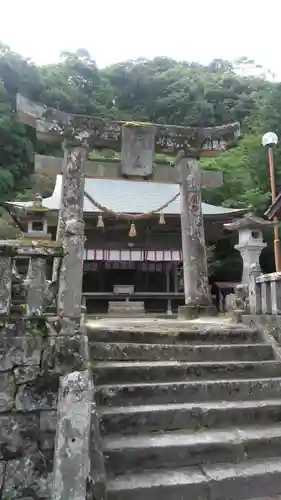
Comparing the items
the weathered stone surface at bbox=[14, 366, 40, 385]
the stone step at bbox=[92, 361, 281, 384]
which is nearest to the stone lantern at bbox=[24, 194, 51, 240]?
the stone step at bbox=[92, 361, 281, 384]

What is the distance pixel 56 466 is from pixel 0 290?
2.01 m

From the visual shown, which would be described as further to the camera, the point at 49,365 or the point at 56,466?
the point at 49,365

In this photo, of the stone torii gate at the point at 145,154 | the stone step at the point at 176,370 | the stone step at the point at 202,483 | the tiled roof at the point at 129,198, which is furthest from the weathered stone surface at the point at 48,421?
the tiled roof at the point at 129,198

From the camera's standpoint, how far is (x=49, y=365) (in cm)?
416

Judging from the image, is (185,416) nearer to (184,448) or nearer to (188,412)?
(188,412)

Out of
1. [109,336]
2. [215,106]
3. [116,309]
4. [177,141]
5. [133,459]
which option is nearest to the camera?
[133,459]

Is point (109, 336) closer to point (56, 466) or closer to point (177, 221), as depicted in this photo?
point (56, 466)

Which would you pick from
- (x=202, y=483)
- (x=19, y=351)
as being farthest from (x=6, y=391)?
(x=202, y=483)

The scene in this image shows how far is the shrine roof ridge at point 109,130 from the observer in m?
7.40

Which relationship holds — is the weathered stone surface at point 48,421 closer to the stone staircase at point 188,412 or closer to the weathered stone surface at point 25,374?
the weathered stone surface at point 25,374

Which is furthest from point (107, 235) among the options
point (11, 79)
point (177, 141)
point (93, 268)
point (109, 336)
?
point (11, 79)

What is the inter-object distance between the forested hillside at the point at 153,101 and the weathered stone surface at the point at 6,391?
16.6 m

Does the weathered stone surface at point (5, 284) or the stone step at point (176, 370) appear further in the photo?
the stone step at point (176, 370)

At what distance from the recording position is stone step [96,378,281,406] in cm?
432
